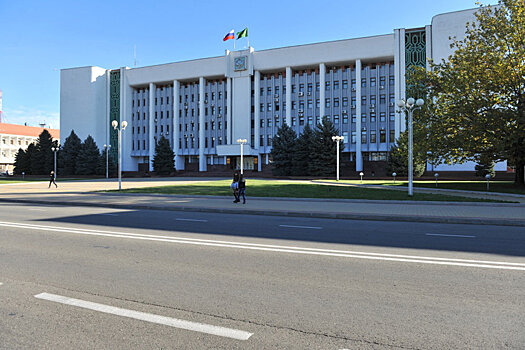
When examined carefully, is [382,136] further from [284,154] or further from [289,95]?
[289,95]

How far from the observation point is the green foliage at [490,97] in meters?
21.9

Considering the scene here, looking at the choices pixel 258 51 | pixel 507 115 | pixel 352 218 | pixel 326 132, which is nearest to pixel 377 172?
pixel 326 132

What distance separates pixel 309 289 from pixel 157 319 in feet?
6.24

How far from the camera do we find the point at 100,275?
5195mm

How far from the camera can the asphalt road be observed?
10.6 ft

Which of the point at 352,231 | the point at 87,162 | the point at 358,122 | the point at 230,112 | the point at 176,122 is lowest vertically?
the point at 352,231

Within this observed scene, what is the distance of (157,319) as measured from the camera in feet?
11.8

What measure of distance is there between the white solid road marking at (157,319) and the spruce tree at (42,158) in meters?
75.3

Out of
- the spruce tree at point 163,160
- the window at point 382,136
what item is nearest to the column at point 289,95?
the window at point 382,136

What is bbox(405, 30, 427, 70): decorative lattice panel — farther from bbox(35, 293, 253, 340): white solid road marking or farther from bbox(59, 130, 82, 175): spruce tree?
bbox(59, 130, 82, 175): spruce tree

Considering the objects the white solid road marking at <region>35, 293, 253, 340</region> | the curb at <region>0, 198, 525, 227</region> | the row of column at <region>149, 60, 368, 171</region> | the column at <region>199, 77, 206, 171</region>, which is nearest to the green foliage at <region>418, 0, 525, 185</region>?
the curb at <region>0, 198, 525, 227</region>

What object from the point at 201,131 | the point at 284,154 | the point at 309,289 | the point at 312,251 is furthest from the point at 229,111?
the point at 309,289

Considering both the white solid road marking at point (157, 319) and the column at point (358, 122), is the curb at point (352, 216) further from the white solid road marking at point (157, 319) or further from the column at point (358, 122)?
the column at point (358, 122)

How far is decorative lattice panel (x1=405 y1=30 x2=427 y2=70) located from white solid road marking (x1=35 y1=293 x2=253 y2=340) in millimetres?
60358
